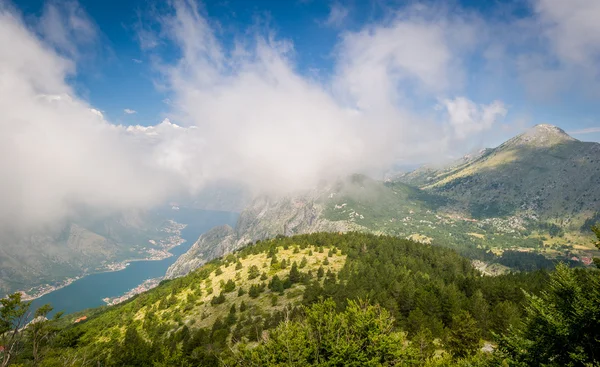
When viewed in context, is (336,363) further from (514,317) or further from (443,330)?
(514,317)

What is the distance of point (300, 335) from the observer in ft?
97.5

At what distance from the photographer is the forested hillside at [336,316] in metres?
28.0

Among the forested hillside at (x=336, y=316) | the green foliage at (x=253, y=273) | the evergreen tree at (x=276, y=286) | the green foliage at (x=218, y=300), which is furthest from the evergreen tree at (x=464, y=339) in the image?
the green foliage at (x=253, y=273)

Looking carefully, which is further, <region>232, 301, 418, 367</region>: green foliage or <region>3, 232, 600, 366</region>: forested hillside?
<region>232, 301, 418, 367</region>: green foliage

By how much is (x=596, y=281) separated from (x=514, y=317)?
38204 mm

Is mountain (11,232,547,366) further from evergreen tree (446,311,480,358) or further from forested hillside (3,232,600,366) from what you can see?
forested hillside (3,232,600,366)

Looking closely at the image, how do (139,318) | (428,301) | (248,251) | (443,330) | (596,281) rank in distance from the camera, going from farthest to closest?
(248,251), (139,318), (428,301), (443,330), (596,281)

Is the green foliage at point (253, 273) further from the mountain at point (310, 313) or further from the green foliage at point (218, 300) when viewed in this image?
the green foliage at point (218, 300)

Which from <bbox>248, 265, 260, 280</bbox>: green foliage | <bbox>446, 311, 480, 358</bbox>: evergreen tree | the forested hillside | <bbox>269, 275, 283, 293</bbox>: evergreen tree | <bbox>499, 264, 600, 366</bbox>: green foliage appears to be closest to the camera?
<bbox>499, 264, 600, 366</bbox>: green foliage

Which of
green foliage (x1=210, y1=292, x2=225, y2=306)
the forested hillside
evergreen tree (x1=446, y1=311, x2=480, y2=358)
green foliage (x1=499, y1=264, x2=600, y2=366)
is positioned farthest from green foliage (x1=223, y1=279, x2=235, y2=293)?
green foliage (x1=499, y1=264, x2=600, y2=366)

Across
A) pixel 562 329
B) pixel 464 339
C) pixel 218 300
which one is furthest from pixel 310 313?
pixel 218 300

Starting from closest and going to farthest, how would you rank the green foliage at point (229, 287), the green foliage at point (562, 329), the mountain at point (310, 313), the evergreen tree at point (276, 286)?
the green foliage at point (562, 329) < the mountain at point (310, 313) < the evergreen tree at point (276, 286) < the green foliage at point (229, 287)

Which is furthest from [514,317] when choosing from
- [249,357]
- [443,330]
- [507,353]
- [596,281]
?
[249,357]

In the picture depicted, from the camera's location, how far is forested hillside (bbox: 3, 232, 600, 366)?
28.0 m
